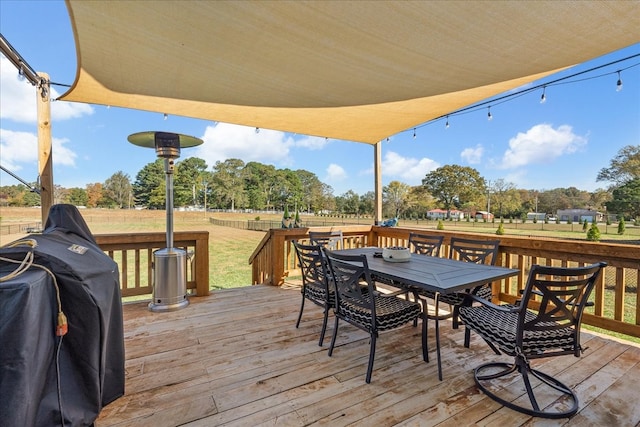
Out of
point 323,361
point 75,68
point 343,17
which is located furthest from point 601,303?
point 75,68

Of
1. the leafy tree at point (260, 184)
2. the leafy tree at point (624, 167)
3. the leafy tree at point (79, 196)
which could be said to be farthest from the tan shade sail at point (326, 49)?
the leafy tree at point (79, 196)

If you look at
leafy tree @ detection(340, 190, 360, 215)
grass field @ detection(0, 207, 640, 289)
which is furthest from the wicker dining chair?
leafy tree @ detection(340, 190, 360, 215)

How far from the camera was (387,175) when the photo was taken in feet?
74.7

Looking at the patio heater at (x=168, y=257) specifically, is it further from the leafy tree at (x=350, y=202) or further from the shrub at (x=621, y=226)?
the shrub at (x=621, y=226)

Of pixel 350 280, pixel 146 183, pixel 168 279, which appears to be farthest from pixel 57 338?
pixel 146 183

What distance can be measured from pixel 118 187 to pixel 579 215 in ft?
112

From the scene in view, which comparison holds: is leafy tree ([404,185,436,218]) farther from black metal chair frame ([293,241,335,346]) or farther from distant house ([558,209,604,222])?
black metal chair frame ([293,241,335,346])

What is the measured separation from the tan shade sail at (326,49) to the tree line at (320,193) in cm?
1178

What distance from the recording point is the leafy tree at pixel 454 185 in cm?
1952

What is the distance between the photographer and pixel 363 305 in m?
2.05

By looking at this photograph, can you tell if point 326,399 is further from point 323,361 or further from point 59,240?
point 59,240

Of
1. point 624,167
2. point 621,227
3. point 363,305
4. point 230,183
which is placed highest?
point 230,183

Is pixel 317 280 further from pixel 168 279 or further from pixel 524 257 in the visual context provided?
pixel 524 257

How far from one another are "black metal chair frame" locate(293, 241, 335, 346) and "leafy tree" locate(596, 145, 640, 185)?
16.8 m
